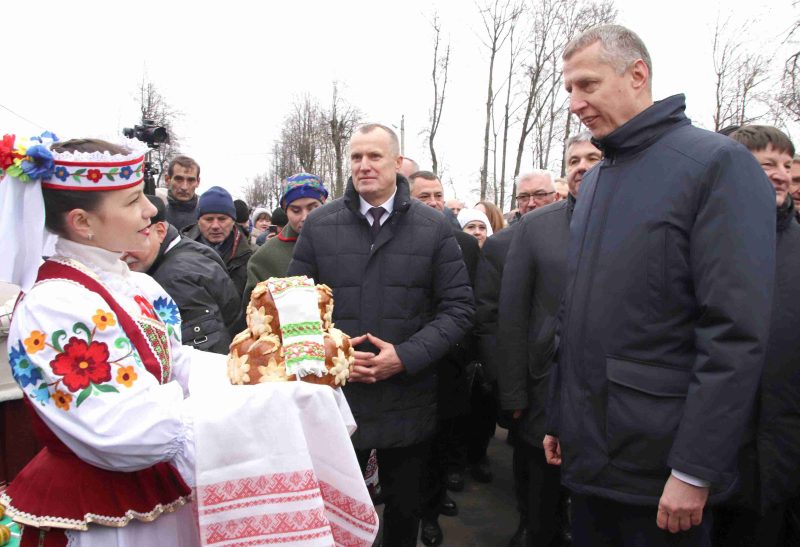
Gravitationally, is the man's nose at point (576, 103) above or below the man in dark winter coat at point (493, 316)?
above

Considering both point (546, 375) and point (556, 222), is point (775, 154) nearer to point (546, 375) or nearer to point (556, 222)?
point (556, 222)

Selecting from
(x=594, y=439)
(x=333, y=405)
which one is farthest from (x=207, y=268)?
(x=594, y=439)

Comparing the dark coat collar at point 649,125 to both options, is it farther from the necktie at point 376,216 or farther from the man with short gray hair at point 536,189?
the man with short gray hair at point 536,189

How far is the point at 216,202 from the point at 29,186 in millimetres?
3140

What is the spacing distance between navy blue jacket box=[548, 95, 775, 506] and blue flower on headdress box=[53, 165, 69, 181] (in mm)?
1761

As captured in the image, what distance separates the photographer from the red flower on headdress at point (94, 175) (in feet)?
5.96

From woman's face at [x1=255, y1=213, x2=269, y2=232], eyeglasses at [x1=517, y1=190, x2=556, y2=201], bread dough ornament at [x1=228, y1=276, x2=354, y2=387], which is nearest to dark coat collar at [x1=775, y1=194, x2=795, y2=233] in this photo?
bread dough ornament at [x1=228, y1=276, x2=354, y2=387]

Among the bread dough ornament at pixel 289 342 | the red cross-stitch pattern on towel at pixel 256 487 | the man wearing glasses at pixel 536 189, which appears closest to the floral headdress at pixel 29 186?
the bread dough ornament at pixel 289 342

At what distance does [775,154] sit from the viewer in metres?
3.05

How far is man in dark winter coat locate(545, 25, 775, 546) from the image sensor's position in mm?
1788

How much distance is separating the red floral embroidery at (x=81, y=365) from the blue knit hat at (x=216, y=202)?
3.32 metres

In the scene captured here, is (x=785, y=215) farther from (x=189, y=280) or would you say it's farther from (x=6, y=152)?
(x=6, y=152)

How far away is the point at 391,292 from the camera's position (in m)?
3.17

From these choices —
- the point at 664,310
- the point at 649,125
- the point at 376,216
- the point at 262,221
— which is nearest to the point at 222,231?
the point at 376,216
